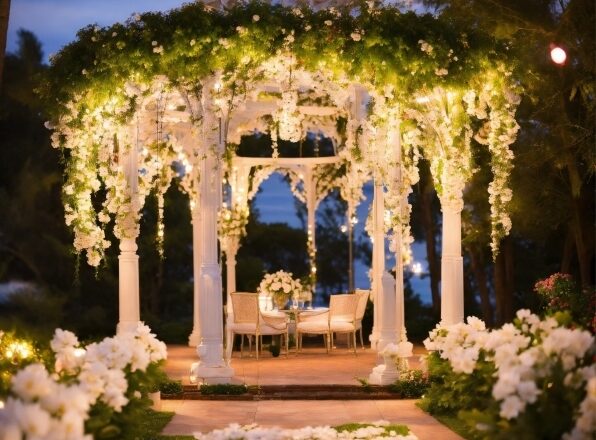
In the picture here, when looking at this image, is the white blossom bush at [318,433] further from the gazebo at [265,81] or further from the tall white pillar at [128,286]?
the tall white pillar at [128,286]

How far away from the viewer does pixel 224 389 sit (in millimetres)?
10453

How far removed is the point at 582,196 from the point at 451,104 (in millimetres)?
5519

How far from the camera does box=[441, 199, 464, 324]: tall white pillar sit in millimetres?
10789

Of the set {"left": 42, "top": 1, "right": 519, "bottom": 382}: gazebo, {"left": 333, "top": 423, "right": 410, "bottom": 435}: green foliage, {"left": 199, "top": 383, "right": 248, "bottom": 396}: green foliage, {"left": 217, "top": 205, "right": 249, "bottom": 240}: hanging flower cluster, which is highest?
{"left": 42, "top": 1, "right": 519, "bottom": 382}: gazebo

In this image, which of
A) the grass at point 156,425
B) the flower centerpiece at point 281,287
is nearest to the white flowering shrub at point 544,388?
the grass at point 156,425

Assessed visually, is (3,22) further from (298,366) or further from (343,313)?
(343,313)

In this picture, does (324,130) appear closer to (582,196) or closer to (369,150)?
(582,196)

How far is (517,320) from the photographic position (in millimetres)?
6645

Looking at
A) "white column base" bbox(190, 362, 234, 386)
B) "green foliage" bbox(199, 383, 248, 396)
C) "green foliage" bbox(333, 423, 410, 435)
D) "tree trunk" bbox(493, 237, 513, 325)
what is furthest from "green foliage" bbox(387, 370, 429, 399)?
"tree trunk" bbox(493, 237, 513, 325)

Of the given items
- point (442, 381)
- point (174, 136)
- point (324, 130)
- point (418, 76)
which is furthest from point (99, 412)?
point (324, 130)

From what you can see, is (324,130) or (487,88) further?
(324,130)

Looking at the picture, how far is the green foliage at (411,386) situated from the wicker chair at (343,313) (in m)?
3.26

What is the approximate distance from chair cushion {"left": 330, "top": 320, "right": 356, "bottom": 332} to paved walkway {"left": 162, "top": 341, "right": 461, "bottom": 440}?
0.57 m

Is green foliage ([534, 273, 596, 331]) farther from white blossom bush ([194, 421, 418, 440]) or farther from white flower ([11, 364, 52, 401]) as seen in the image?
white flower ([11, 364, 52, 401])
